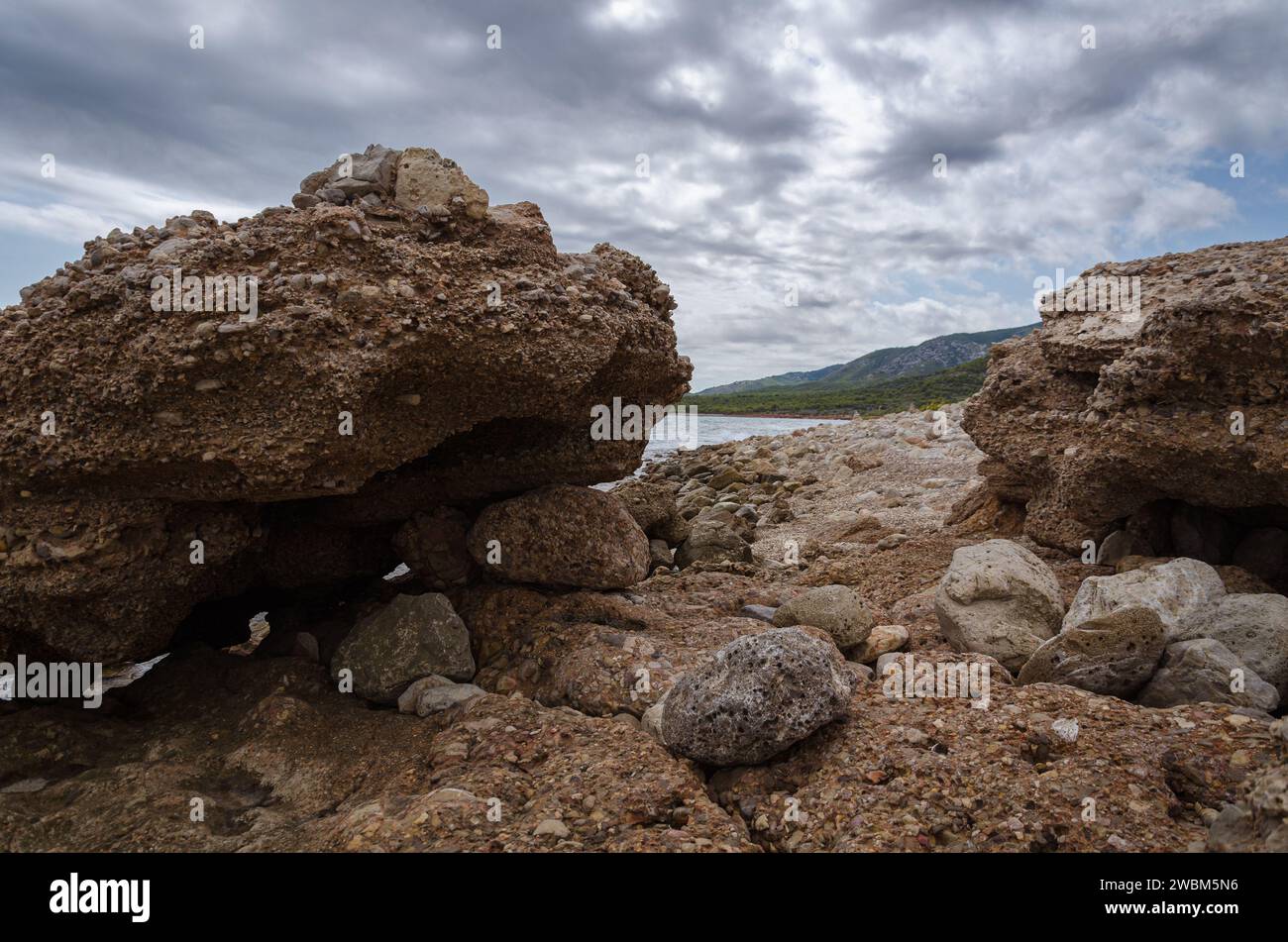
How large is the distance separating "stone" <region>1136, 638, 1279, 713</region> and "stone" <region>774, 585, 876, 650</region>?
2439 mm

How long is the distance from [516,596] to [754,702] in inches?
144

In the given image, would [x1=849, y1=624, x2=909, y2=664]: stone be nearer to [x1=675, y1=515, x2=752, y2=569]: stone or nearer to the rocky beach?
the rocky beach

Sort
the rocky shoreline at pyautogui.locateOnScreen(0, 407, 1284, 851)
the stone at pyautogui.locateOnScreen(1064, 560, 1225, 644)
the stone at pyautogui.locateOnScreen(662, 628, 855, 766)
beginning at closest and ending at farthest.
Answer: the rocky shoreline at pyautogui.locateOnScreen(0, 407, 1284, 851) < the stone at pyautogui.locateOnScreen(662, 628, 855, 766) < the stone at pyautogui.locateOnScreen(1064, 560, 1225, 644)

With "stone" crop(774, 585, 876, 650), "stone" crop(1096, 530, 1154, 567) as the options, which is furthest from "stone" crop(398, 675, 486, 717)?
"stone" crop(1096, 530, 1154, 567)

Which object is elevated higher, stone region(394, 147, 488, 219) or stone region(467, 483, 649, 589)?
stone region(394, 147, 488, 219)

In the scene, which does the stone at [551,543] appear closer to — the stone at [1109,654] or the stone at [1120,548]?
the stone at [1109,654]

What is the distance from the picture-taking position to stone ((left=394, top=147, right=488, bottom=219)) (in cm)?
673

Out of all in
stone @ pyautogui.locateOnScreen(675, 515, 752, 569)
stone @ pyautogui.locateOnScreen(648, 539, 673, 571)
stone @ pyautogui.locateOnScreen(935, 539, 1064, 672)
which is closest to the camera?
stone @ pyautogui.locateOnScreen(935, 539, 1064, 672)

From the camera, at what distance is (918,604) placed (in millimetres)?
8734

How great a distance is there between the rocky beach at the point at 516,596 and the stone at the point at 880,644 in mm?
33

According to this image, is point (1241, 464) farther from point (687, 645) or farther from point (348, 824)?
point (348, 824)

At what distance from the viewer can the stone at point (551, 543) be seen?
801cm

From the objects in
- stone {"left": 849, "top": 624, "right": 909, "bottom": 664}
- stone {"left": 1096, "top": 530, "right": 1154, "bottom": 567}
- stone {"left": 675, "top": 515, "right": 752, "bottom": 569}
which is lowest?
stone {"left": 849, "top": 624, "right": 909, "bottom": 664}
